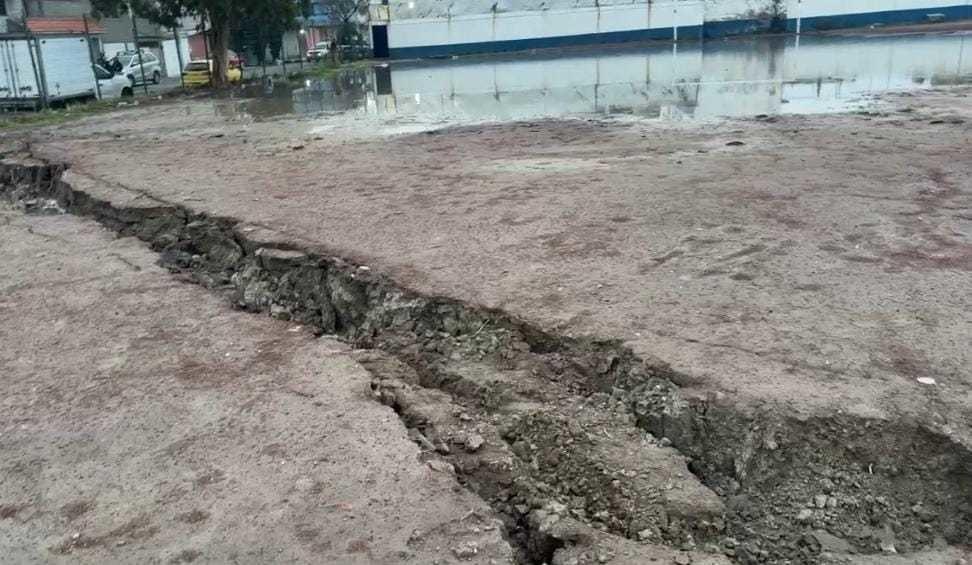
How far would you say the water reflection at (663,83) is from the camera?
48.4 feet

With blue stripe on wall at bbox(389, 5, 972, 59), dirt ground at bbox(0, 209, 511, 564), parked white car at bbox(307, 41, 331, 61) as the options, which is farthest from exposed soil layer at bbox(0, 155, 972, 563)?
parked white car at bbox(307, 41, 331, 61)

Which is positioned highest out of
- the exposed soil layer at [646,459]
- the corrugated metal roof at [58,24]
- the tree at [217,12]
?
the corrugated metal roof at [58,24]

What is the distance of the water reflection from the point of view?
1477 centimetres

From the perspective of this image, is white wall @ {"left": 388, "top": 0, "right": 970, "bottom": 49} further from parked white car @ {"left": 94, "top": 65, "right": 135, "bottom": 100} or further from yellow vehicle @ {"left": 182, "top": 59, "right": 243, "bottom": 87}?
parked white car @ {"left": 94, "top": 65, "right": 135, "bottom": 100}

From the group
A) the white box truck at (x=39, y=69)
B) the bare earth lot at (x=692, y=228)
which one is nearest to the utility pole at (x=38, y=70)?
the white box truck at (x=39, y=69)

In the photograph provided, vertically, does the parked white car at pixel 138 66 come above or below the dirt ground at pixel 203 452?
above

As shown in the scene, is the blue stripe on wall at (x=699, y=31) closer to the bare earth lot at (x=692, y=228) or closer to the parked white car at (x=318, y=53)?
Answer: the parked white car at (x=318, y=53)

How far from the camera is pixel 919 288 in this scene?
4527 mm

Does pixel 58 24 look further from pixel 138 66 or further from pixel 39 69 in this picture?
pixel 39 69

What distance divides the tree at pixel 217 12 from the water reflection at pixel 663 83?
2.64 m

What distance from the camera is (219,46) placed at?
26.8 metres

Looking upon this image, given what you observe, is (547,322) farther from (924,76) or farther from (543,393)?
(924,76)

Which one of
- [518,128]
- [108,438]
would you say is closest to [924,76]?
[518,128]

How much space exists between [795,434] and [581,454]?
2.90ft
